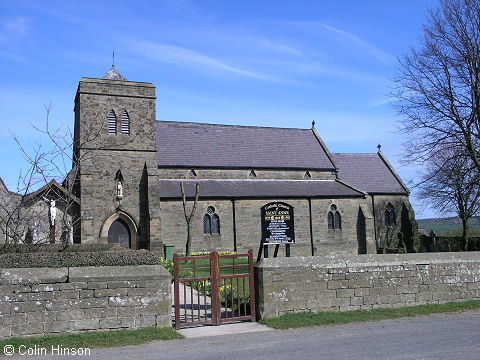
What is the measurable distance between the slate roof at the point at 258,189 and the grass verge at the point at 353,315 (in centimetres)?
1919

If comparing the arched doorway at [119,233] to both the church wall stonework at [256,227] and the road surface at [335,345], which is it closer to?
the church wall stonework at [256,227]

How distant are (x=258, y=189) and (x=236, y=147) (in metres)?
4.59

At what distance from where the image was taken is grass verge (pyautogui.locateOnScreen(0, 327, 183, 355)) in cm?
764

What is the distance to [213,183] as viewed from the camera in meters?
31.2

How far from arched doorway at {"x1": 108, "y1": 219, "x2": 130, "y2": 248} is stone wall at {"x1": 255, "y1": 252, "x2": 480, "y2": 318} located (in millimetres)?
18397

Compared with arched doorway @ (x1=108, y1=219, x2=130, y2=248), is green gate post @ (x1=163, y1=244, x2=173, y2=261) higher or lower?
lower

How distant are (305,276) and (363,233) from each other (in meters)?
25.3

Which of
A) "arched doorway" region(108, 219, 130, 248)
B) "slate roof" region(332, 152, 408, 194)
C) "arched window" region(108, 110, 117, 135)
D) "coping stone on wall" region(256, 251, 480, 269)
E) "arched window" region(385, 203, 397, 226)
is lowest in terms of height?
"coping stone on wall" region(256, 251, 480, 269)

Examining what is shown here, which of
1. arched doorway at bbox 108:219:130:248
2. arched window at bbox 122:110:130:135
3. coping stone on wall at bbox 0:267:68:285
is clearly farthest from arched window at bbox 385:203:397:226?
coping stone on wall at bbox 0:267:68:285

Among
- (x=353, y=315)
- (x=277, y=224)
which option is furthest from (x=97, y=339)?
(x=277, y=224)

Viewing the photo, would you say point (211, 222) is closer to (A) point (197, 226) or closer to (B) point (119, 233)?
(A) point (197, 226)

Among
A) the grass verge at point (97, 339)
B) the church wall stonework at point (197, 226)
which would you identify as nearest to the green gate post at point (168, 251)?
the church wall stonework at point (197, 226)

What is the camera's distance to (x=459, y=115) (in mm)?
20672

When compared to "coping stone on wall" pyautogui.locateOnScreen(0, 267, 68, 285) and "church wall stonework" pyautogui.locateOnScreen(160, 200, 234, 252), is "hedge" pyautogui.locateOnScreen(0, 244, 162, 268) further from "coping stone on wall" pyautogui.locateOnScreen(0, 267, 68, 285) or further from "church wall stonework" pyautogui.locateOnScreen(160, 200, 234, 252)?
"church wall stonework" pyautogui.locateOnScreen(160, 200, 234, 252)
